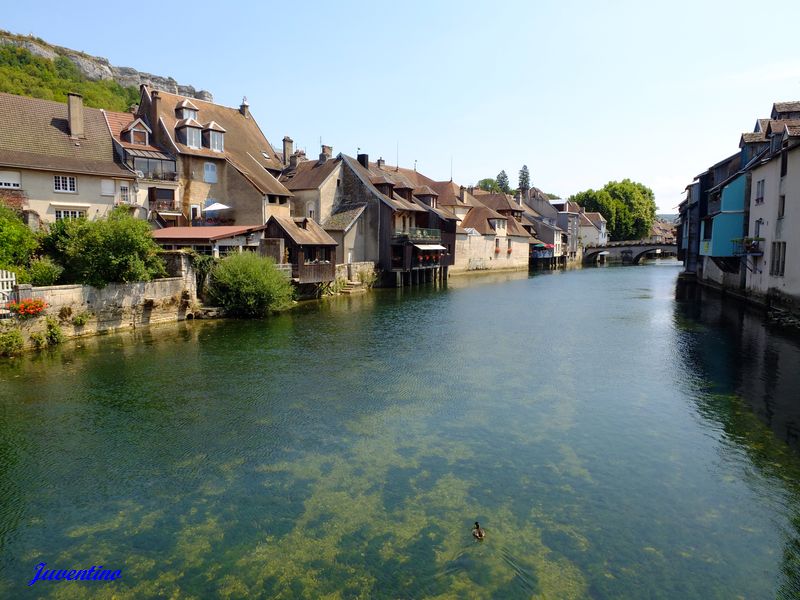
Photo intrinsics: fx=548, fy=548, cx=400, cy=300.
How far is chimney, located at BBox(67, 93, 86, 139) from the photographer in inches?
1310

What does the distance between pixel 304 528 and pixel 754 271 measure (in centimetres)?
3461

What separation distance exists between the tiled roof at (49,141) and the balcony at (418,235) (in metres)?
22.1

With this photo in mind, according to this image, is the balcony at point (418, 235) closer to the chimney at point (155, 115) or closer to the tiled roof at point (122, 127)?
the tiled roof at point (122, 127)

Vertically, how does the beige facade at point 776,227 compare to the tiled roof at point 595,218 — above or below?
below

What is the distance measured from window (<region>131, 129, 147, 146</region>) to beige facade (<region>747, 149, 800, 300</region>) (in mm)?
39409

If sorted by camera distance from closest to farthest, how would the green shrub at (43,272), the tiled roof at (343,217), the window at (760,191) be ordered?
the green shrub at (43,272) < the window at (760,191) < the tiled roof at (343,217)

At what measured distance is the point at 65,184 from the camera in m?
31.5

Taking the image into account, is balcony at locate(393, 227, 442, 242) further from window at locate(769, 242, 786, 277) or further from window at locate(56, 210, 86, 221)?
window at locate(769, 242, 786, 277)

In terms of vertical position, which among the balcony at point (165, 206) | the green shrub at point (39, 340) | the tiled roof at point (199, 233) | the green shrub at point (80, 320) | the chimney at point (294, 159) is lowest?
the green shrub at point (39, 340)

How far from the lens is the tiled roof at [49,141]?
30344 mm

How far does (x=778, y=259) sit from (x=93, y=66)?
122 metres

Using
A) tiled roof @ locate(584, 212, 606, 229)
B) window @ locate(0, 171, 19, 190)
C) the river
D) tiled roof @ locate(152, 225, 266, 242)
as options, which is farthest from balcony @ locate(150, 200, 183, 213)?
tiled roof @ locate(584, 212, 606, 229)

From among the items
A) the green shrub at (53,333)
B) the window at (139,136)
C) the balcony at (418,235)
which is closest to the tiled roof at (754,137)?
the balcony at (418,235)

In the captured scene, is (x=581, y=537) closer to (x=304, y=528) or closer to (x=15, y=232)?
(x=304, y=528)
